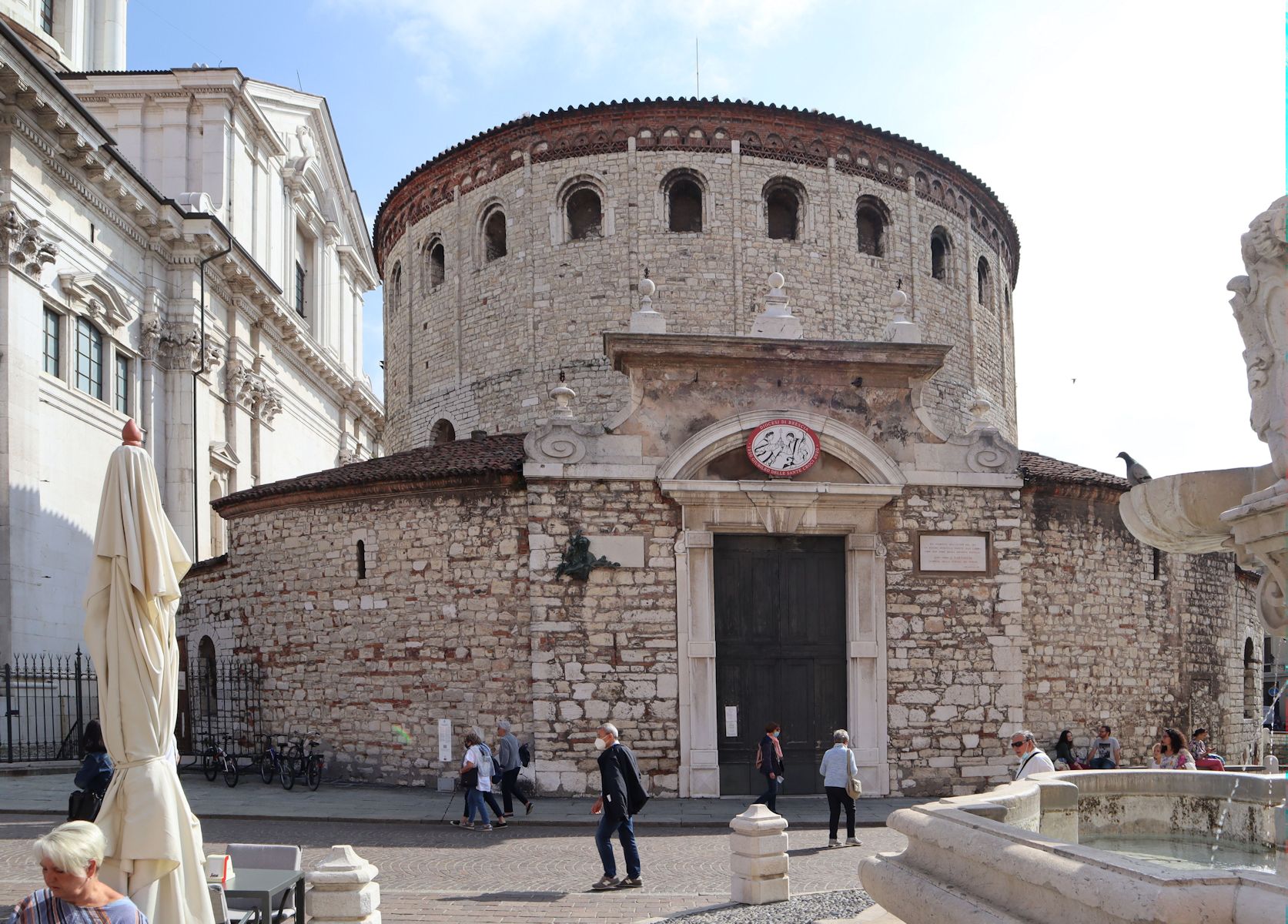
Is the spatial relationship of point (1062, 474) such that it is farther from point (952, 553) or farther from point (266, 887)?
point (266, 887)

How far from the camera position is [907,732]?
55.7ft

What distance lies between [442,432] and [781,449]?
10.7 metres

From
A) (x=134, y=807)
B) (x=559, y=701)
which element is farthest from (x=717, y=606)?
(x=134, y=807)

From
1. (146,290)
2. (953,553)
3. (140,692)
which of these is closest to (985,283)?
(953,553)

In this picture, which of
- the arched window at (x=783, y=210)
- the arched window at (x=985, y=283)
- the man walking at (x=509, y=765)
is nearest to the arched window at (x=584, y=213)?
the arched window at (x=783, y=210)

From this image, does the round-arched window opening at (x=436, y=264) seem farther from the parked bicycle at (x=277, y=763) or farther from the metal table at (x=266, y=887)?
the metal table at (x=266, y=887)

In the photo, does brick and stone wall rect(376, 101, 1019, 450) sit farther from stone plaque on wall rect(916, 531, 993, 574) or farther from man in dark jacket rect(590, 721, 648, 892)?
man in dark jacket rect(590, 721, 648, 892)

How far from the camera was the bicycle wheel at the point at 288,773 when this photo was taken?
Answer: 1719 cm

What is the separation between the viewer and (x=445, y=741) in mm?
16750

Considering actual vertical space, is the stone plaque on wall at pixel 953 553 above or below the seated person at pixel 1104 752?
above

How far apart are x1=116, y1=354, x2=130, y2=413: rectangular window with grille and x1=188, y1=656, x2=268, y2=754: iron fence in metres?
6.87

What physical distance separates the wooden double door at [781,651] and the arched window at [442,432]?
9.90 meters

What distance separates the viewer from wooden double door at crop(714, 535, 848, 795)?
16828 mm

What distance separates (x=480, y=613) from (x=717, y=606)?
3396 millimetres
